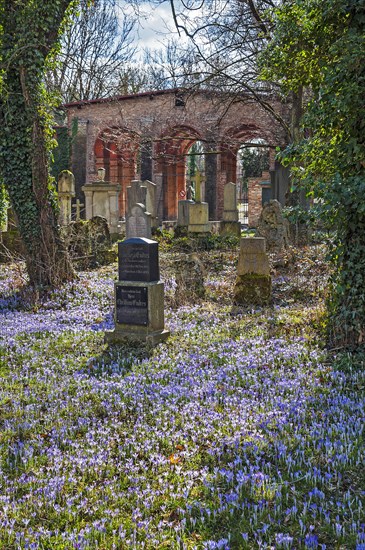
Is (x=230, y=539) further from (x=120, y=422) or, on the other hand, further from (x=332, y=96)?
(x=332, y=96)

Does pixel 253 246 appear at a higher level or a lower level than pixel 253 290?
higher

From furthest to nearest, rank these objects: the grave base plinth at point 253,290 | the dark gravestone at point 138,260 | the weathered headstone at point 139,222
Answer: the weathered headstone at point 139,222, the grave base plinth at point 253,290, the dark gravestone at point 138,260

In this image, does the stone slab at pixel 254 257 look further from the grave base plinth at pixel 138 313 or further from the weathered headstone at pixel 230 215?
the weathered headstone at pixel 230 215

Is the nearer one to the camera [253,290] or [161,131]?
[253,290]

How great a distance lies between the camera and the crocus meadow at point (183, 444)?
295 cm

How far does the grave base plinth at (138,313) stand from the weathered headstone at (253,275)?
227 cm

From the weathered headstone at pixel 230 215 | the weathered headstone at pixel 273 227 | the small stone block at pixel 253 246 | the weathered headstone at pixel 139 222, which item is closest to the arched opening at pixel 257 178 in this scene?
the weathered headstone at pixel 230 215

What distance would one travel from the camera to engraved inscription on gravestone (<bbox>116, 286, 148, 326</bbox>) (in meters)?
7.12

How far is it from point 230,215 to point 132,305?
13.0 meters

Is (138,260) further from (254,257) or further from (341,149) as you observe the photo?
(341,149)

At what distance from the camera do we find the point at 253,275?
917cm

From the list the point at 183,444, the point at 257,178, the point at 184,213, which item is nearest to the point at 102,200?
the point at 184,213

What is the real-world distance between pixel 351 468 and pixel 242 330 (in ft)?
12.9

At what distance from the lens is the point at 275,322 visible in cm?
769
